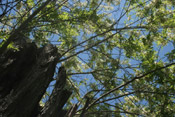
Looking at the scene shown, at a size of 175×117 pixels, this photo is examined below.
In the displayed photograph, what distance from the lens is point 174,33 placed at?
6.11 m

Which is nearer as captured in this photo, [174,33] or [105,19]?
[174,33]

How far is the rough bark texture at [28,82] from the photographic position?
3.12m

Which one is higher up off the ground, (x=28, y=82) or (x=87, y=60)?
(x=87, y=60)

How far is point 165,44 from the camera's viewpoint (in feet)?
20.0

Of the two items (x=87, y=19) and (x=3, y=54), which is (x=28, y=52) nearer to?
(x=3, y=54)

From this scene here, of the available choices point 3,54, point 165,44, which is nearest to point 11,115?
point 3,54

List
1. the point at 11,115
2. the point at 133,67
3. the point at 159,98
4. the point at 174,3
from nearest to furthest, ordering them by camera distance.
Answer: the point at 11,115 → the point at 159,98 → the point at 174,3 → the point at 133,67

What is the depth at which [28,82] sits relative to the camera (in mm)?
3467

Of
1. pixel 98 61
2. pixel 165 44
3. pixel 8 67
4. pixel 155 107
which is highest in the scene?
pixel 165 44

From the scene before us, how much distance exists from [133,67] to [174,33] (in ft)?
5.58

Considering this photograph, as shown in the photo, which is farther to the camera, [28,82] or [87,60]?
[87,60]

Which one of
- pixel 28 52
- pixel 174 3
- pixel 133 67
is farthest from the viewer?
pixel 133 67

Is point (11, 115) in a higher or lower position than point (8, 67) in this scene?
lower

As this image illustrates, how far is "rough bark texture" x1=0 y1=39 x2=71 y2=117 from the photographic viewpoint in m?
3.12
